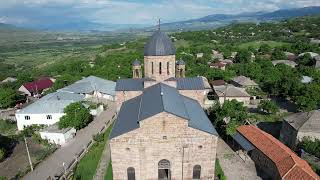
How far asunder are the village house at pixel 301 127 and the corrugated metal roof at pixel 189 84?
420 inches

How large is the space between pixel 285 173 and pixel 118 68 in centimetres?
5238

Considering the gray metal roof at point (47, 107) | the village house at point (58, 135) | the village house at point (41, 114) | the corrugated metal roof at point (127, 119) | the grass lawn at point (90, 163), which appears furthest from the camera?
the gray metal roof at point (47, 107)

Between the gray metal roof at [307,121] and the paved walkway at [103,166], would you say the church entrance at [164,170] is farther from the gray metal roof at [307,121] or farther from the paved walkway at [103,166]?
the gray metal roof at [307,121]

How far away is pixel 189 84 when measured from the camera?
34.2 m

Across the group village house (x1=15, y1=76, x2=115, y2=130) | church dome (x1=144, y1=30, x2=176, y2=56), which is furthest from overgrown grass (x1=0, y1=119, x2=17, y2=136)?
church dome (x1=144, y1=30, x2=176, y2=56)

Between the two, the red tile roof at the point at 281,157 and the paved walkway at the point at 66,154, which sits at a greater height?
the red tile roof at the point at 281,157

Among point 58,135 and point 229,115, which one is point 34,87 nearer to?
point 58,135

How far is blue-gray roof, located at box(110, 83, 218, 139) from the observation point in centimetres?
2432

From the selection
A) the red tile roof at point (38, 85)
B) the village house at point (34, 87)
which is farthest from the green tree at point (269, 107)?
the red tile roof at point (38, 85)

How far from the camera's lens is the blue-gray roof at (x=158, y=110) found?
24322 millimetres

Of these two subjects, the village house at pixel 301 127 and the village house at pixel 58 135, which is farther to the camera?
the village house at pixel 58 135

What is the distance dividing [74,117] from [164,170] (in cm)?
1768

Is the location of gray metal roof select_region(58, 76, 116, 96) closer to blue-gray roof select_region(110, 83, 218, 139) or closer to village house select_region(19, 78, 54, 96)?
village house select_region(19, 78, 54, 96)

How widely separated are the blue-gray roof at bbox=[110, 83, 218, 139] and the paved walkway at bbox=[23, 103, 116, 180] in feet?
25.6
